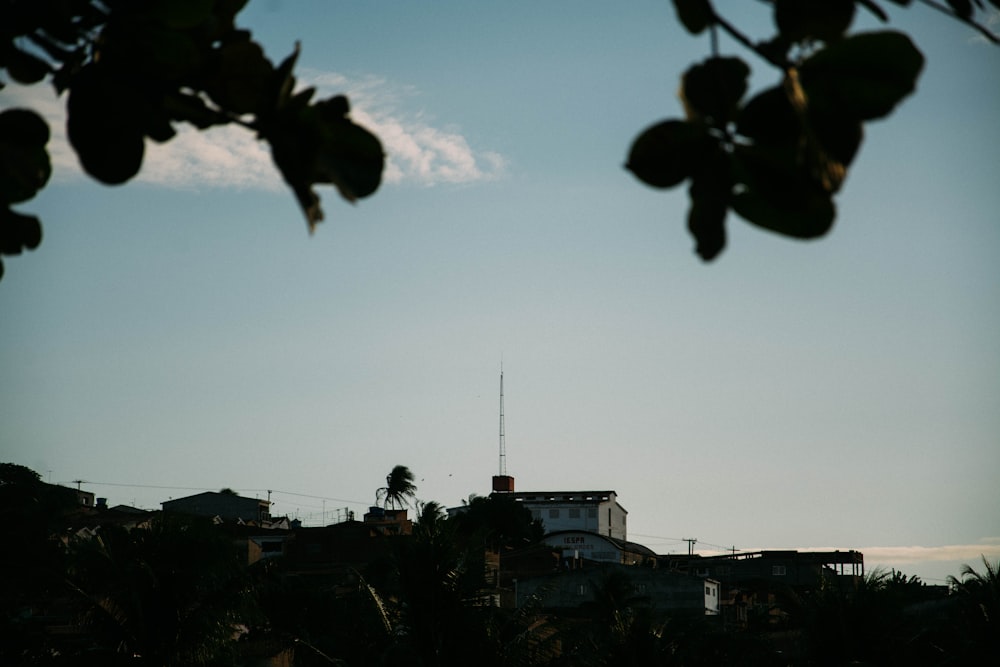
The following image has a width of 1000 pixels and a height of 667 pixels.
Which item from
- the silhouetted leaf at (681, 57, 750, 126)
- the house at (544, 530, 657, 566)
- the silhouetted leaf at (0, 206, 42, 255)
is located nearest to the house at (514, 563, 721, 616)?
the house at (544, 530, 657, 566)

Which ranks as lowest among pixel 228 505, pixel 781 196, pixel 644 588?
pixel 644 588

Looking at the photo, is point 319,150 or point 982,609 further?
point 982,609

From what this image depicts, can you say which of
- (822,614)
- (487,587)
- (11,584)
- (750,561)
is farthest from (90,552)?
(750,561)

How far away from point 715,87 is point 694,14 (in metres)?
0.19

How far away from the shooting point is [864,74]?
1.44 meters

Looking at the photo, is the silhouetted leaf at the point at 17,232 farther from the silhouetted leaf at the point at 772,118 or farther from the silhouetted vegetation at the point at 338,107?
the silhouetted leaf at the point at 772,118

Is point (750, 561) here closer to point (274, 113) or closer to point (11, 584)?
point (11, 584)

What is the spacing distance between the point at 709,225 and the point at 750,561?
254 feet

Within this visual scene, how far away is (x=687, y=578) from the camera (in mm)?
55156

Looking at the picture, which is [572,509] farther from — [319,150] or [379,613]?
[319,150]

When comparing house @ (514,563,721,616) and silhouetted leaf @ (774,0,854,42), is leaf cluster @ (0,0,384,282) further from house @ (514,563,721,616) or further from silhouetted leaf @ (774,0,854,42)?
house @ (514,563,721,616)

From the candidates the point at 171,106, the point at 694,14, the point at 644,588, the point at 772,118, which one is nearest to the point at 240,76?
the point at 171,106

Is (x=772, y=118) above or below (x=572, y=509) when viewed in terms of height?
below

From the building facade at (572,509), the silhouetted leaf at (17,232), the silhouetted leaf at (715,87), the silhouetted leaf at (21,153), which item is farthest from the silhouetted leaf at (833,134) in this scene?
the building facade at (572,509)
